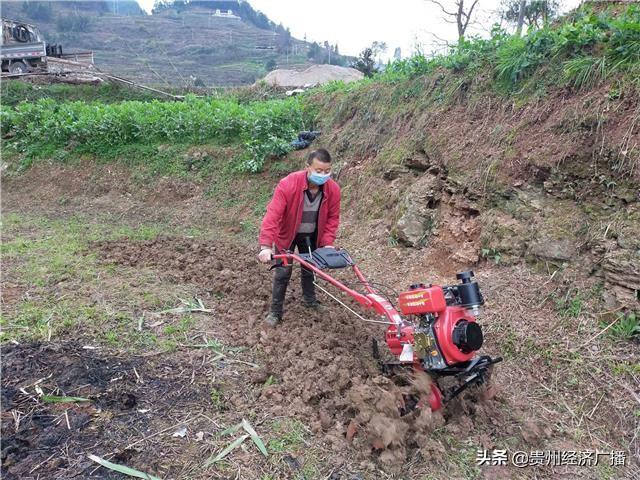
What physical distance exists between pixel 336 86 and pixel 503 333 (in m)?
8.70

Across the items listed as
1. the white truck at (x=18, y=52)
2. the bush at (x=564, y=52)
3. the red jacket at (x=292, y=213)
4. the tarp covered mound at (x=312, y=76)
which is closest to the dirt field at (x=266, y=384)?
the red jacket at (x=292, y=213)

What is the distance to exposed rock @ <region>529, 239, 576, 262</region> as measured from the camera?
13.9 ft

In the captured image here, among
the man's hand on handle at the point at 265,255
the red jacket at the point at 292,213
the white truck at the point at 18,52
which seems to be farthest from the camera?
the white truck at the point at 18,52

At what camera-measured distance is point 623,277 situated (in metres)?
3.75

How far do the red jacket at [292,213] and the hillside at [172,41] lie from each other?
37992 millimetres

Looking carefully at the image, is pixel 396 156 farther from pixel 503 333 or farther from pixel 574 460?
pixel 574 460

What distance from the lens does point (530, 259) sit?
452cm

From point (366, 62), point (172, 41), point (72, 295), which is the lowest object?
point (72, 295)

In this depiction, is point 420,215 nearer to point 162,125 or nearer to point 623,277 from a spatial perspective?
point 623,277

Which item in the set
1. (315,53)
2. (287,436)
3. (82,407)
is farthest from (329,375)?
(315,53)

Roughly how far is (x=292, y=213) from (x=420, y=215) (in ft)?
7.63

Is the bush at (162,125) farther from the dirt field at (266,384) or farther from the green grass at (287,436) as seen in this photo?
the green grass at (287,436)

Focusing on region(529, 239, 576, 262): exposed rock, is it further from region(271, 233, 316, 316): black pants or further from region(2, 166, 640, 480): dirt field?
region(271, 233, 316, 316): black pants

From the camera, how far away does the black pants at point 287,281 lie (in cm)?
444
